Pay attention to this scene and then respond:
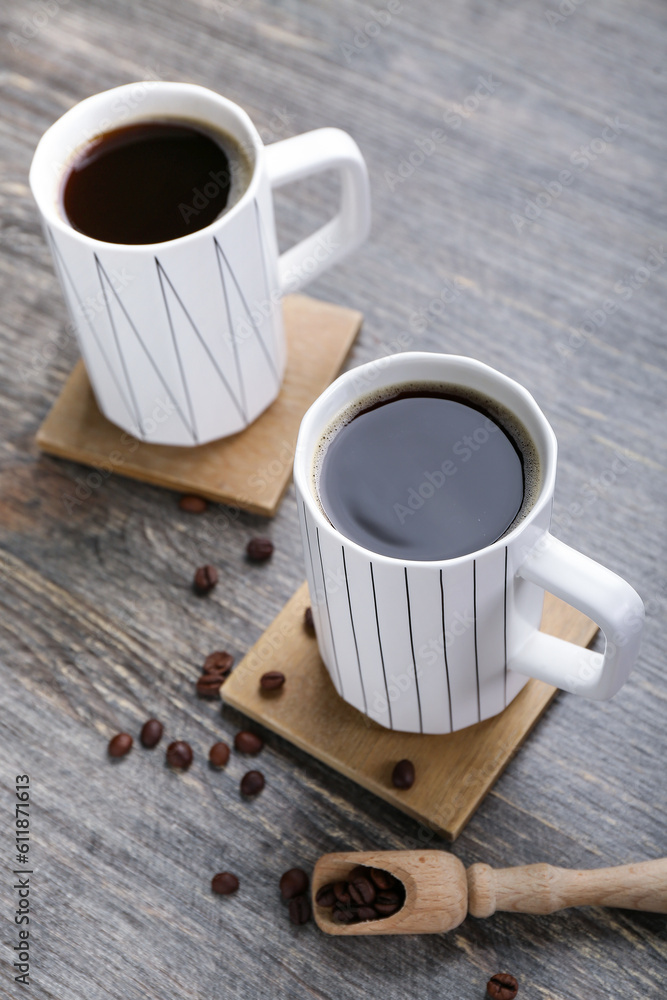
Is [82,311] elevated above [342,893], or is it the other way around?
[82,311]

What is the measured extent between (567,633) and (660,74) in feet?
2.72

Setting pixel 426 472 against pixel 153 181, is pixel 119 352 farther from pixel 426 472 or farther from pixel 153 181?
pixel 426 472

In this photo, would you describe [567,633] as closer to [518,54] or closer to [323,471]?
[323,471]

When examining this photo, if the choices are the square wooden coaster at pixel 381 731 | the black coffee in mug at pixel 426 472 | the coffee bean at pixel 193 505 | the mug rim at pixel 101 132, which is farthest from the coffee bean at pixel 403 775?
the mug rim at pixel 101 132

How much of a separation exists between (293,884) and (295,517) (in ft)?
1.28

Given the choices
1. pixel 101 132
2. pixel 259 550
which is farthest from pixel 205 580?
pixel 101 132

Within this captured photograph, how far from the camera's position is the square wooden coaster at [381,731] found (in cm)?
94

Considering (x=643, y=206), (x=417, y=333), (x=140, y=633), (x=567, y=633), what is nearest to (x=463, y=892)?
(x=567, y=633)

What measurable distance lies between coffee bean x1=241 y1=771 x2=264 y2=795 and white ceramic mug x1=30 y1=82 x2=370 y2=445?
0.37 m

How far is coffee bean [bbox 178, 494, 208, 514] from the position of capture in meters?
1.13

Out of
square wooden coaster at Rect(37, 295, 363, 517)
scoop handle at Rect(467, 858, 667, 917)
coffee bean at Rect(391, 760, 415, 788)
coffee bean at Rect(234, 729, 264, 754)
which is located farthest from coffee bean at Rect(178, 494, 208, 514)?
scoop handle at Rect(467, 858, 667, 917)

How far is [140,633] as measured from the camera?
107cm

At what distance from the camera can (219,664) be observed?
1.04m

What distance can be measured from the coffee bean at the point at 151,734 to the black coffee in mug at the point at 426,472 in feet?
1.04
